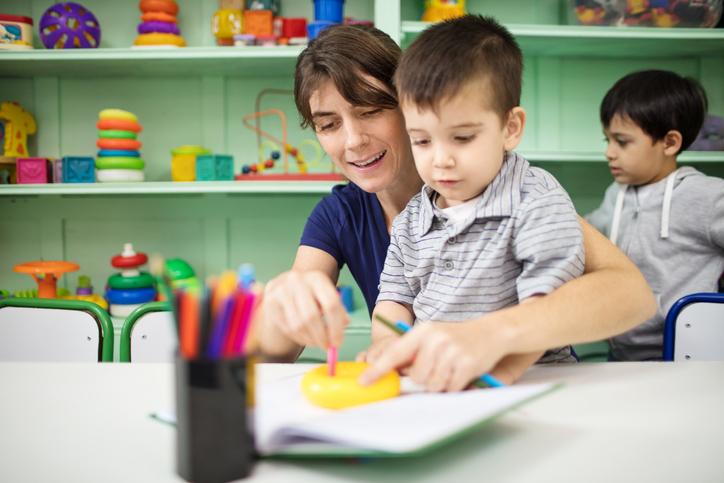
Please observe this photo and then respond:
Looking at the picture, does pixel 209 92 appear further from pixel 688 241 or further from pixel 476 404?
pixel 476 404

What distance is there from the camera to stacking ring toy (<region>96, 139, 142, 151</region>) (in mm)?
2373

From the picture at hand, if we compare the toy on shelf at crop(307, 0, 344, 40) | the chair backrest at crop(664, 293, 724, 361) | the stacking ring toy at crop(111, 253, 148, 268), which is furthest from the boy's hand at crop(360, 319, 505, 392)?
the stacking ring toy at crop(111, 253, 148, 268)

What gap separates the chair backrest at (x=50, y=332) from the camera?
135cm

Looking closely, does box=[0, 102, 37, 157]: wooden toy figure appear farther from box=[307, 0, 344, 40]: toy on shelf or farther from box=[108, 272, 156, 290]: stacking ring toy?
box=[307, 0, 344, 40]: toy on shelf

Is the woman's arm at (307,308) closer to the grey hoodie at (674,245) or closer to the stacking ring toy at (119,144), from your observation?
the grey hoodie at (674,245)

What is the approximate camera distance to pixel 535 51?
258 cm

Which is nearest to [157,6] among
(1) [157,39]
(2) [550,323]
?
(1) [157,39]

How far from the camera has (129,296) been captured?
2389 mm

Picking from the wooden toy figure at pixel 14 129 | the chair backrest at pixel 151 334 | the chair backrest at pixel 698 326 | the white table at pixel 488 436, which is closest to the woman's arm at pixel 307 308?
the white table at pixel 488 436

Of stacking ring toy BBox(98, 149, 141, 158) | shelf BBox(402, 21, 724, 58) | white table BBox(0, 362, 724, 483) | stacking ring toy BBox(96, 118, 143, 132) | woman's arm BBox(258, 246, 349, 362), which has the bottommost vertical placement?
white table BBox(0, 362, 724, 483)

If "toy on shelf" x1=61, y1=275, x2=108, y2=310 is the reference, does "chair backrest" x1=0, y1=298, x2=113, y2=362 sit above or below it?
above

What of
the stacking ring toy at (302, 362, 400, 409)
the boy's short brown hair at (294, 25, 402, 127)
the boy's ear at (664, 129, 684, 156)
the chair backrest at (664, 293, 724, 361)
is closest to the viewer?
the stacking ring toy at (302, 362, 400, 409)

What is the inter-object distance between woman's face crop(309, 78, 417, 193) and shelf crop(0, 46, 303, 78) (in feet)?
3.61

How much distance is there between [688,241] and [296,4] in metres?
1.76
